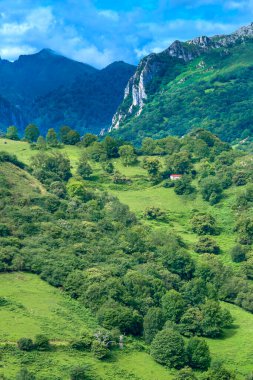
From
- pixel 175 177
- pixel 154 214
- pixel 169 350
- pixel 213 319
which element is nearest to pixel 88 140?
pixel 175 177

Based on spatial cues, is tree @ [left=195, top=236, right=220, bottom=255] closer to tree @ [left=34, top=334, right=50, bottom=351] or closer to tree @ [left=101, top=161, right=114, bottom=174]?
tree @ [left=101, top=161, right=114, bottom=174]

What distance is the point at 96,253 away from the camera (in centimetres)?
10500

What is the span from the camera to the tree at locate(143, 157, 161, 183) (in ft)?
502

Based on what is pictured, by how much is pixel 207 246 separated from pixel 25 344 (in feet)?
184

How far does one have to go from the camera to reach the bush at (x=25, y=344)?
7206 centimetres

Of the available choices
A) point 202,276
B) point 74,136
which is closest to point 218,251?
point 202,276

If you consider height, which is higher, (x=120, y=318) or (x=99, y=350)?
(x=120, y=318)

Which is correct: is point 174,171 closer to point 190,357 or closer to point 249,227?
point 249,227

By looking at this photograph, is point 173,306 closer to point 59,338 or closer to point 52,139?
point 59,338

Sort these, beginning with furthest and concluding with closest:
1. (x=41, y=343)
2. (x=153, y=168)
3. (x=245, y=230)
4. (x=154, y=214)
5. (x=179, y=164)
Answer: (x=179, y=164) → (x=153, y=168) → (x=154, y=214) → (x=245, y=230) → (x=41, y=343)

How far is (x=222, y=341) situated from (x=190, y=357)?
11457mm

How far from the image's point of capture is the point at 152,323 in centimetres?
8519

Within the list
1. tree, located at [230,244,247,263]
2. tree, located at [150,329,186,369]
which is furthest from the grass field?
tree, located at [230,244,247,263]

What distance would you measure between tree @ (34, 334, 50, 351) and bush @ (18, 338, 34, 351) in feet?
2.79
